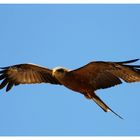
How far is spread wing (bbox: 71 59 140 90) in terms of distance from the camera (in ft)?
47.3

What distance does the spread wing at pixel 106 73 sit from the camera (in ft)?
47.3

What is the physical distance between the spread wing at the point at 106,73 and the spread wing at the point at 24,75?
1249mm

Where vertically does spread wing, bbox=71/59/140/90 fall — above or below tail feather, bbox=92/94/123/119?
above

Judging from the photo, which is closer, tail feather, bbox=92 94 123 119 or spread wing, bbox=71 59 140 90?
spread wing, bbox=71 59 140 90

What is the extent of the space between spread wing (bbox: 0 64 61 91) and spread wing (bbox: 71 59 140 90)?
4.10 ft

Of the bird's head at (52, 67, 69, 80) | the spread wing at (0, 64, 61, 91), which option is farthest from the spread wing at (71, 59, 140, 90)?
the spread wing at (0, 64, 61, 91)

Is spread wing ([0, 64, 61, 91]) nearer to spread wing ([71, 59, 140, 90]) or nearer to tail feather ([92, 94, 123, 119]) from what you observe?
spread wing ([71, 59, 140, 90])

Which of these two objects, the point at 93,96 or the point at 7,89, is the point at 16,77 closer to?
the point at 7,89

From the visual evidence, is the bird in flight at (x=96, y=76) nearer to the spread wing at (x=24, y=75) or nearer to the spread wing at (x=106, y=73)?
the spread wing at (x=106, y=73)

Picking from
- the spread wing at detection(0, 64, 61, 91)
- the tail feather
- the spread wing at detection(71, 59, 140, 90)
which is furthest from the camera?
the spread wing at detection(0, 64, 61, 91)

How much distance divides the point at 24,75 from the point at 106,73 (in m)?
2.59

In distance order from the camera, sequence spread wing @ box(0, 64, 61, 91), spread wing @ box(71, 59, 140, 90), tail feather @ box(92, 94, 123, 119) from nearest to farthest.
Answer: spread wing @ box(71, 59, 140, 90) → tail feather @ box(92, 94, 123, 119) → spread wing @ box(0, 64, 61, 91)

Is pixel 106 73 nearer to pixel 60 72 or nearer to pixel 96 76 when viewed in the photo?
pixel 96 76

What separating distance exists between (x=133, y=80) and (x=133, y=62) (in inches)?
39.6
